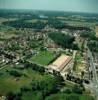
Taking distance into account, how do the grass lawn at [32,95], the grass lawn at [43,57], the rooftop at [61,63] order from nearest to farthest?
1. the grass lawn at [32,95]
2. the rooftop at [61,63]
3. the grass lawn at [43,57]

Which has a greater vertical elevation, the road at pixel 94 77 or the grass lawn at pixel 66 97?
the grass lawn at pixel 66 97

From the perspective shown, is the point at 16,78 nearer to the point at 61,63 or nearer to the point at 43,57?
the point at 61,63

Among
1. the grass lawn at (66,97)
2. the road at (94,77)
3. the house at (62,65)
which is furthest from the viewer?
the house at (62,65)

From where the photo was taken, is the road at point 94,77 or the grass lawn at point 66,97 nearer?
the grass lawn at point 66,97

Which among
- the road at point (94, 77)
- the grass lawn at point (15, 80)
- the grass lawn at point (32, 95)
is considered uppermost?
the grass lawn at point (32, 95)

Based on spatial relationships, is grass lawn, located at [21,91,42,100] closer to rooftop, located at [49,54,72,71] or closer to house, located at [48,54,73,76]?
house, located at [48,54,73,76]

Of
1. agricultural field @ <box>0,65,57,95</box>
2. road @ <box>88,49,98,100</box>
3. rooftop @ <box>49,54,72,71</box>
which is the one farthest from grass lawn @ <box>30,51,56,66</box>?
road @ <box>88,49,98,100</box>

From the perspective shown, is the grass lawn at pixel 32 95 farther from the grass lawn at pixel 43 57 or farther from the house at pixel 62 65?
the grass lawn at pixel 43 57

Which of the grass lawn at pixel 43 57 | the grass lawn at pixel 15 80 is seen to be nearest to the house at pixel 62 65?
the grass lawn at pixel 43 57
